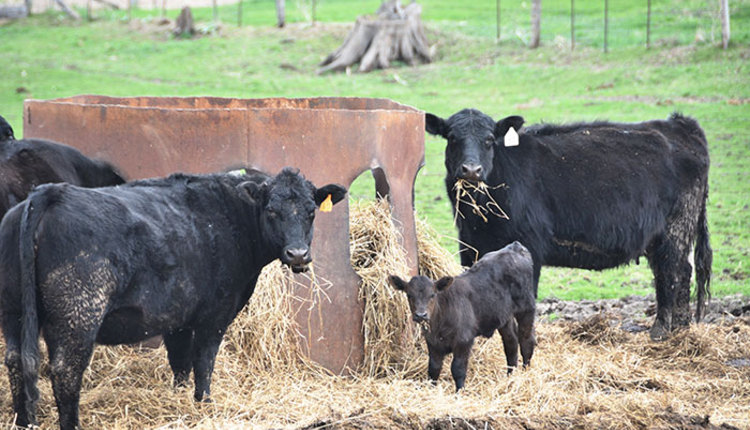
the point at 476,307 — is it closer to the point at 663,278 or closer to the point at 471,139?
the point at 471,139

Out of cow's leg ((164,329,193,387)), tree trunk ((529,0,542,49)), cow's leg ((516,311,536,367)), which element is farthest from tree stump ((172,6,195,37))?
cow's leg ((164,329,193,387))

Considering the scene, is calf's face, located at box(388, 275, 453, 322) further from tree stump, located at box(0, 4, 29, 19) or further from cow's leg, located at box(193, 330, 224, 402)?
tree stump, located at box(0, 4, 29, 19)

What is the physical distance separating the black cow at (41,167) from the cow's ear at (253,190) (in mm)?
1523

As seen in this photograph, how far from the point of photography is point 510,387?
723 centimetres

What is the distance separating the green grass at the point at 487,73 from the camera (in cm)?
1523

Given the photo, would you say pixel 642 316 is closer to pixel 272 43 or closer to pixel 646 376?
pixel 646 376

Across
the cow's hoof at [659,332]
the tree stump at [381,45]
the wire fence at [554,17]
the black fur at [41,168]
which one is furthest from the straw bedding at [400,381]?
the tree stump at [381,45]

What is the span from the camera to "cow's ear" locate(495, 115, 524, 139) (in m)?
9.17

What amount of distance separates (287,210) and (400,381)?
5.62ft

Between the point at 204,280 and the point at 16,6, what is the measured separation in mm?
37917

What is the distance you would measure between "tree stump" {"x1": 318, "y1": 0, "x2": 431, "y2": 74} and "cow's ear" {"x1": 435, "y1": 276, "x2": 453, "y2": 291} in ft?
71.2

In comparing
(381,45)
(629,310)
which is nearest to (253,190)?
(629,310)

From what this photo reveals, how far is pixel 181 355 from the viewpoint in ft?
22.4

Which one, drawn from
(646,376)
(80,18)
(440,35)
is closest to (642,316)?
(646,376)
